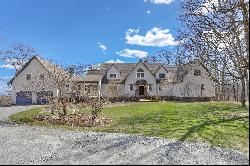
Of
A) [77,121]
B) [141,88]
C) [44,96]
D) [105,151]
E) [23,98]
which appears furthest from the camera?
[141,88]

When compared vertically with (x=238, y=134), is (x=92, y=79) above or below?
above

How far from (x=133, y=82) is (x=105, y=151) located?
40.4m

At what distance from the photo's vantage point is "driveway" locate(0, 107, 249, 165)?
11414mm

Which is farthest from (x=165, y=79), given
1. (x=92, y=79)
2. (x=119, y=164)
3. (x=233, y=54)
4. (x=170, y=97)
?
(x=119, y=164)

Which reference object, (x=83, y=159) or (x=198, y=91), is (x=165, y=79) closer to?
(x=198, y=91)

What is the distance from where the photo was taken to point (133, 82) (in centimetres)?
5306

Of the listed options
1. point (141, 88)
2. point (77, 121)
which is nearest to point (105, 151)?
point (77, 121)

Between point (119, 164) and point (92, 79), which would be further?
point (92, 79)

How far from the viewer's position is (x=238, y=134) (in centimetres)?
1614

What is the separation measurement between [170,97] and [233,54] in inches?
1112

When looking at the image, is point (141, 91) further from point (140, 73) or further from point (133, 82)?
point (140, 73)

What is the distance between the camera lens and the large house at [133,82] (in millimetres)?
50875

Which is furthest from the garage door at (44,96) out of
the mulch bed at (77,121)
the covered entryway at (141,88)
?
the covered entryway at (141,88)

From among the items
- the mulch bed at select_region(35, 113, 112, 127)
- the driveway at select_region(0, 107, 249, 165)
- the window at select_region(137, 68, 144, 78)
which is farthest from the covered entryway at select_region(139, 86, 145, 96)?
the driveway at select_region(0, 107, 249, 165)
